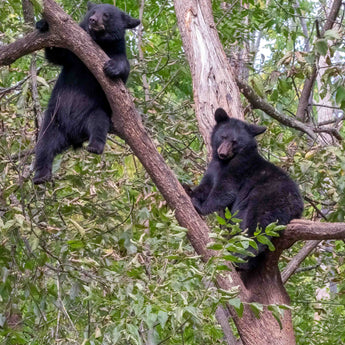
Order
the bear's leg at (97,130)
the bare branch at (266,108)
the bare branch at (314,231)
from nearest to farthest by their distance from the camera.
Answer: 1. the bare branch at (314,231)
2. the bear's leg at (97,130)
3. the bare branch at (266,108)

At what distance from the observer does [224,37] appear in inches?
309

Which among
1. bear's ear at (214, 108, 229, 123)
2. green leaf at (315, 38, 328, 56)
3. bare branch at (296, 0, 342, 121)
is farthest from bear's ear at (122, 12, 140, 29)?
bare branch at (296, 0, 342, 121)

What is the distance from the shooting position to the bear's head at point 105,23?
16.7ft

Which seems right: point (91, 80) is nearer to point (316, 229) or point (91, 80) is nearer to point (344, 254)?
point (316, 229)

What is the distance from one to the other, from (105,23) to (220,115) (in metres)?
1.26

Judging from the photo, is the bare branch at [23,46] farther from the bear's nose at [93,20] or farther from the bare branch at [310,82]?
the bare branch at [310,82]

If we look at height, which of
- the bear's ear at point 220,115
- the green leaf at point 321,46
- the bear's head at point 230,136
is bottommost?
the bear's head at point 230,136

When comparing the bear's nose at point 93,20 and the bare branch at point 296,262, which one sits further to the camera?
the bare branch at point 296,262

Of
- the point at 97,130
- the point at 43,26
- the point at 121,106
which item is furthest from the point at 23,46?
the point at 97,130

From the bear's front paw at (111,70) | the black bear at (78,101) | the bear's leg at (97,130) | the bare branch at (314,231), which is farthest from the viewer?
the black bear at (78,101)

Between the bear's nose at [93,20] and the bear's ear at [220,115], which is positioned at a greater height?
the bear's nose at [93,20]

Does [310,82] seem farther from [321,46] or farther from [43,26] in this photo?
[43,26]

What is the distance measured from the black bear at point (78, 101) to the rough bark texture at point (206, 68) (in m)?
0.78

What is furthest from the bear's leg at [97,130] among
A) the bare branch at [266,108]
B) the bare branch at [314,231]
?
the bare branch at [266,108]
